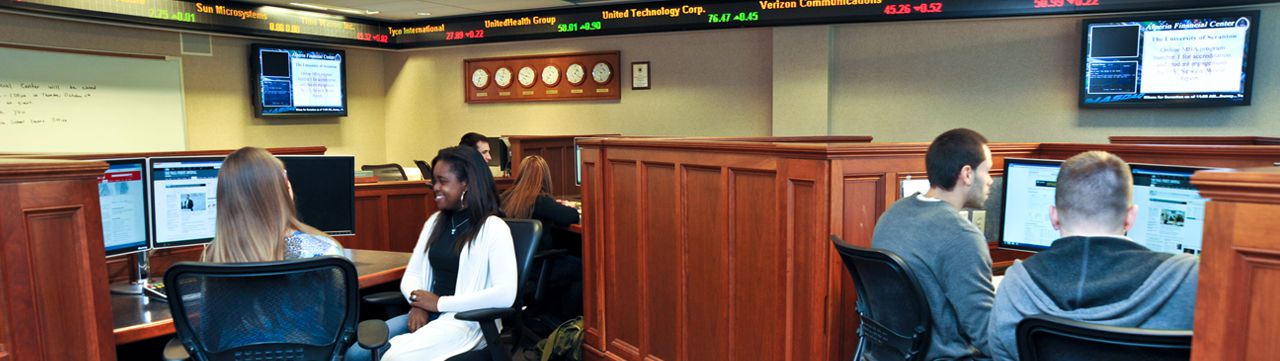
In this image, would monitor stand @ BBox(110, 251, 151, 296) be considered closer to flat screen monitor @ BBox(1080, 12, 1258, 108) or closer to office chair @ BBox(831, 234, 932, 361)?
office chair @ BBox(831, 234, 932, 361)

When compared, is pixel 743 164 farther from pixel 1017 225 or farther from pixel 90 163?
pixel 90 163

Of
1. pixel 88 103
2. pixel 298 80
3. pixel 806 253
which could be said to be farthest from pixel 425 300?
pixel 298 80

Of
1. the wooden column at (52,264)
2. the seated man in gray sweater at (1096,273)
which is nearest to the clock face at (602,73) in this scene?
the wooden column at (52,264)

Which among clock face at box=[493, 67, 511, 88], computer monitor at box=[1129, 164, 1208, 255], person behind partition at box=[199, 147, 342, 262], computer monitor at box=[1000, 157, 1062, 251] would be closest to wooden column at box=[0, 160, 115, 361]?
person behind partition at box=[199, 147, 342, 262]

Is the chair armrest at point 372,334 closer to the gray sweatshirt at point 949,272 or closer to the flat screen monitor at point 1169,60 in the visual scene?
the gray sweatshirt at point 949,272

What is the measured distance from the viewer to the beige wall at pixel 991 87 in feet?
16.4

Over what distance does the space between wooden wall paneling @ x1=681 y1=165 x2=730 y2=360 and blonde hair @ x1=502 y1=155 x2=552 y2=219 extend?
4.78ft

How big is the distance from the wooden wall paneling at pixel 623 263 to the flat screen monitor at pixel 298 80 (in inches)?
199

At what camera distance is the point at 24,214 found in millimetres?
1787

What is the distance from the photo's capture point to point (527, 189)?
431 centimetres

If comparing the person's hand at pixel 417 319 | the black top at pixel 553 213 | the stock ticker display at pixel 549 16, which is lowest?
the person's hand at pixel 417 319

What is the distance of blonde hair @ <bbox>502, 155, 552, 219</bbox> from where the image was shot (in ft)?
14.0

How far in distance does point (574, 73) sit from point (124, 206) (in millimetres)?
5158

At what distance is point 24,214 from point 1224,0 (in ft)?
18.6
